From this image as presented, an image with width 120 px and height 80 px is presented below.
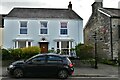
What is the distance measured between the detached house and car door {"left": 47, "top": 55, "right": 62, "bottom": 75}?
45.8ft

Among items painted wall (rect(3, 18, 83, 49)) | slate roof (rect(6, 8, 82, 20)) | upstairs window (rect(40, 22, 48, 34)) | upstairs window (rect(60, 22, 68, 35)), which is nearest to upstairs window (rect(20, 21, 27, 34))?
painted wall (rect(3, 18, 83, 49))

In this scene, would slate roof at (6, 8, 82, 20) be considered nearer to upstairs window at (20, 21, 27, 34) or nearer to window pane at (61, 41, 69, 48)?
upstairs window at (20, 21, 27, 34)

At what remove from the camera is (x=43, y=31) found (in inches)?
1225

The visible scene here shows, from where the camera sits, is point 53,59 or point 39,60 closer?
point 39,60

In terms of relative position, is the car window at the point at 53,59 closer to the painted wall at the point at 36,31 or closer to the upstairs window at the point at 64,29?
the painted wall at the point at 36,31

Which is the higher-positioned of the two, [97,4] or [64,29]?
[97,4]

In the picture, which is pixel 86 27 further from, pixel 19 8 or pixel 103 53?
pixel 19 8

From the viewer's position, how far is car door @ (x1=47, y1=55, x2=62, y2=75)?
1609 centimetres

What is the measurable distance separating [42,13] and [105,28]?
28.6 feet

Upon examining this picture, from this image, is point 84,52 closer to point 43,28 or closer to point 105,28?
point 105,28

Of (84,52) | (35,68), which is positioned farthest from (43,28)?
(35,68)

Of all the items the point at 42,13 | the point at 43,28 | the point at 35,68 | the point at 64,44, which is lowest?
the point at 35,68

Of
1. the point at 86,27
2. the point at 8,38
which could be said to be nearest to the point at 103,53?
the point at 86,27

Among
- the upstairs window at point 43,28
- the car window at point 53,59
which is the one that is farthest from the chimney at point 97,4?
the car window at point 53,59
